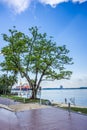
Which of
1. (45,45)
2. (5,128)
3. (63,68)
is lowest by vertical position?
(5,128)

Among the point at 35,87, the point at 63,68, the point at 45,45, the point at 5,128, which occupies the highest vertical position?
the point at 45,45

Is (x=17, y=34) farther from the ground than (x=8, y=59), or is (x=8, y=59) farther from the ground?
(x=17, y=34)

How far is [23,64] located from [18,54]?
1714mm

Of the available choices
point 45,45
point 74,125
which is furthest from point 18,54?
point 74,125

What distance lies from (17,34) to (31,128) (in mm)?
21319

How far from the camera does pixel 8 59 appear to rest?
30375 mm

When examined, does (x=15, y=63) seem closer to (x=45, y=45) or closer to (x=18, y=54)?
(x=18, y=54)

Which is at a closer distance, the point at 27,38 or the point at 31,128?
the point at 31,128

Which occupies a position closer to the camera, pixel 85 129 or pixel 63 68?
pixel 85 129

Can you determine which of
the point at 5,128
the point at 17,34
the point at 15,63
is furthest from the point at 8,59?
the point at 5,128

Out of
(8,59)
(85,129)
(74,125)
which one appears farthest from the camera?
(8,59)

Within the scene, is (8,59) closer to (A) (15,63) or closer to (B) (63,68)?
(A) (15,63)

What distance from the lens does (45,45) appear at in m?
31.2

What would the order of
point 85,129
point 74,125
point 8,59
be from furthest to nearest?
point 8,59 → point 74,125 → point 85,129
